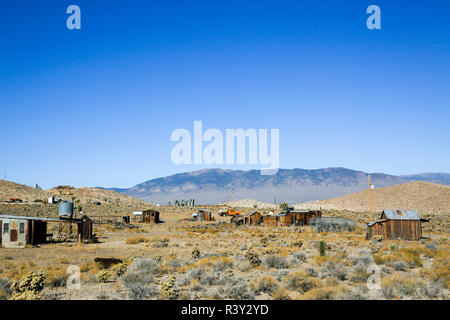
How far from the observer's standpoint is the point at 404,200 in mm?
128750

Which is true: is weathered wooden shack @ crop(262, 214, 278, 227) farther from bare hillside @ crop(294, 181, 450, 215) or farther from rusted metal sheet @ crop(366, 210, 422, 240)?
bare hillside @ crop(294, 181, 450, 215)

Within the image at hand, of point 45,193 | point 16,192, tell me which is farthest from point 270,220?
point 45,193

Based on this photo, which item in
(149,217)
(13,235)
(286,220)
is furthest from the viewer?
(149,217)

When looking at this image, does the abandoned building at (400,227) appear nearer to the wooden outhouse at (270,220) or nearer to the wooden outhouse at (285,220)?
the wooden outhouse at (285,220)

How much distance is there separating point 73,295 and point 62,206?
26.0 meters

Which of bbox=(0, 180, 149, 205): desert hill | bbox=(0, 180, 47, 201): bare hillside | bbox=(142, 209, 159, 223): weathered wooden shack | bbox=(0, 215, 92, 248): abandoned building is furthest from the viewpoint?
bbox=(0, 180, 149, 205): desert hill

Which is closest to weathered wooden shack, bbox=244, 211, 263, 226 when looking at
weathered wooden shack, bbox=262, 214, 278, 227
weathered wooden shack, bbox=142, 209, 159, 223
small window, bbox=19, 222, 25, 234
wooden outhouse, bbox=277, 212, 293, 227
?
weathered wooden shack, bbox=262, 214, 278, 227

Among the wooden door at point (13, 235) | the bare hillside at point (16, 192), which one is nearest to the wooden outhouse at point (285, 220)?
the wooden door at point (13, 235)

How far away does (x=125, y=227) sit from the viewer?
164 feet

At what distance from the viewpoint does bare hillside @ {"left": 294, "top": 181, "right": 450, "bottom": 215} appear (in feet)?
374

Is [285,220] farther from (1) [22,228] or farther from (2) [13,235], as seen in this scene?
(2) [13,235]

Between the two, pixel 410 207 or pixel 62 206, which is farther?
pixel 410 207
